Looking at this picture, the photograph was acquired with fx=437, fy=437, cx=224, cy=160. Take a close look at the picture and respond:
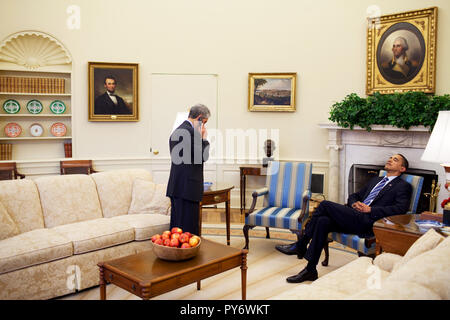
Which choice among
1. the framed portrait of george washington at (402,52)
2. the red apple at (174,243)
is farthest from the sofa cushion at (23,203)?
the framed portrait of george washington at (402,52)

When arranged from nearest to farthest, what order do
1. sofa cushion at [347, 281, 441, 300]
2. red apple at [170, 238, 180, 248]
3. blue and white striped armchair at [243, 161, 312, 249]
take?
A: sofa cushion at [347, 281, 441, 300]
red apple at [170, 238, 180, 248]
blue and white striped armchair at [243, 161, 312, 249]

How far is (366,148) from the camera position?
6.29 metres

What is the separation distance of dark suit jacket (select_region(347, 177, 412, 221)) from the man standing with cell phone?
65.6 inches

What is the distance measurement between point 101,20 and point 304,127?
361 centimetres

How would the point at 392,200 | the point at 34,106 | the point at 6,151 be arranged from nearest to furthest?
the point at 392,200 < the point at 6,151 < the point at 34,106

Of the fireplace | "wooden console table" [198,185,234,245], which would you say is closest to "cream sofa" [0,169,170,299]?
"wooden console table" [198,185,234,245]

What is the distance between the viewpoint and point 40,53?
679cm

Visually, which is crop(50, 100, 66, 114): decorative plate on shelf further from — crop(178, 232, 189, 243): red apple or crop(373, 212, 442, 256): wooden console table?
crop(373, 212, 442, 256): wooden console table

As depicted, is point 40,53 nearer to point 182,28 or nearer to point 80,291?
point 182,28

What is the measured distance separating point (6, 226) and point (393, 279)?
308 centimetres

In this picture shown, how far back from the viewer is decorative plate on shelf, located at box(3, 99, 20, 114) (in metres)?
6.67

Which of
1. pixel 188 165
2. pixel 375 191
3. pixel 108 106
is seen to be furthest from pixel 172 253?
pixel 108 106

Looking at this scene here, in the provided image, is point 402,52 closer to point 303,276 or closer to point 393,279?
point 303,276

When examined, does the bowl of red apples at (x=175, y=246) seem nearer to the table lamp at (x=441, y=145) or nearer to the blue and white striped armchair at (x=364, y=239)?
the blue and white striped armchair at (x=364, y=239)
